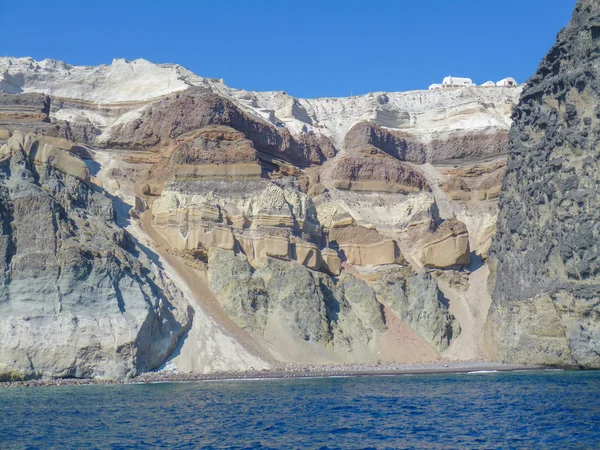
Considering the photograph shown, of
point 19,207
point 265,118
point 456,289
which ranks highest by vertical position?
point 265,118

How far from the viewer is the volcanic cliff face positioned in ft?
156

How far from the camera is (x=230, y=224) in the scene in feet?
197

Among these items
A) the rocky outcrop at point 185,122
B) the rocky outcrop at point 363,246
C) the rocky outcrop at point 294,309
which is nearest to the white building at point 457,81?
the rocky outcrop at point 185,122

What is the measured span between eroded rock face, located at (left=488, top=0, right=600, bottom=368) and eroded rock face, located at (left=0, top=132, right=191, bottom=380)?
20915mm

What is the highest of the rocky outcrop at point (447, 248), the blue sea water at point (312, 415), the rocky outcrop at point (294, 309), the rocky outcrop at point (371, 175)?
the rocky outcrop at point (371, 175)

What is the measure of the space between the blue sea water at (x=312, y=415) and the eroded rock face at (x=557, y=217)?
17.8 ft

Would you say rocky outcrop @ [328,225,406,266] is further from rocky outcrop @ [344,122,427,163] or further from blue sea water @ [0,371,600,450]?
blue sea water @ [0,371,600,450]

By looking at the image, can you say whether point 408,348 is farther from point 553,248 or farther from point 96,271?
point 96,271

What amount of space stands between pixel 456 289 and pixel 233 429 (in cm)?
3812

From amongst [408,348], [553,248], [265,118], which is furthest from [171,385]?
[265,118]

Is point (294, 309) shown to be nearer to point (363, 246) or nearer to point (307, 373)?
point (307, 373)

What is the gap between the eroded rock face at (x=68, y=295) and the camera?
144ft

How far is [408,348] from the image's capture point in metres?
57.0

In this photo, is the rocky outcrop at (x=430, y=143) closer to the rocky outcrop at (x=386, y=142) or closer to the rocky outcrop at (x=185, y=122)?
the rocky outcrop at (x=386, y=142)
